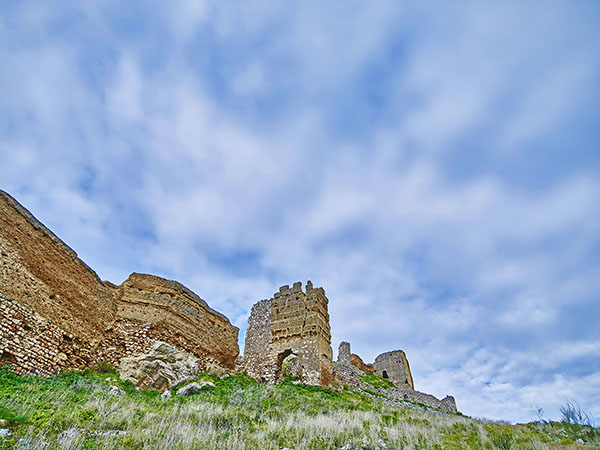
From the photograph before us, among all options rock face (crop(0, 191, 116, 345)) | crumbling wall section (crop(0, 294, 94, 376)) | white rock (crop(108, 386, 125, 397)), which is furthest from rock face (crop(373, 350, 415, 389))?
crumbling wall section (crop(0, 294, 94, 376))

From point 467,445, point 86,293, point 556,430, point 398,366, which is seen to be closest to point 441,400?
point 398,366

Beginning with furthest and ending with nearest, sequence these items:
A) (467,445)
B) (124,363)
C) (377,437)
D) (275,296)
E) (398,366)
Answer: (398,366)
(275,296)
(124,363)
(467,445)
(377,437)

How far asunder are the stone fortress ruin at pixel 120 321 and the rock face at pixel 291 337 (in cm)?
5

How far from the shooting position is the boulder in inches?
507

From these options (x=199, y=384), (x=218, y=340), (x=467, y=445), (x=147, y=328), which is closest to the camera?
(x=467, y=445)

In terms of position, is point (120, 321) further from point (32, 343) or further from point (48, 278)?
point (32, 343)

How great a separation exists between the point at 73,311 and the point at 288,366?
10.3 metres

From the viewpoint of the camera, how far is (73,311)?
513 inches

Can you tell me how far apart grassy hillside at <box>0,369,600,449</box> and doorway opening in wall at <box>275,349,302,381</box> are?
502 centimetres

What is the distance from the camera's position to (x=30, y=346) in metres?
10.8

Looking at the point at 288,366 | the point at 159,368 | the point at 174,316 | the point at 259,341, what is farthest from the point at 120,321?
the point at 288,366

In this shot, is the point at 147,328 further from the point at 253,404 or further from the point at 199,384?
the point at 253,404

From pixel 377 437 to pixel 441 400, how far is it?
3191cm

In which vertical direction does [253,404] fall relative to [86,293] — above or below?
below
